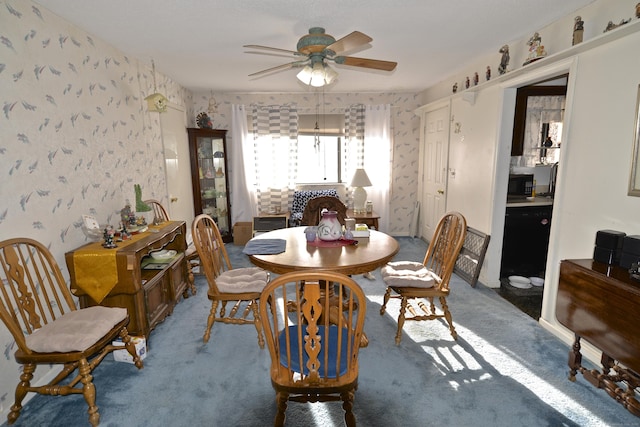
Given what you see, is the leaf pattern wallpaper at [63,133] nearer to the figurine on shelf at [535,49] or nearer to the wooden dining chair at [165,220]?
the wooden dining chair at [165,220]

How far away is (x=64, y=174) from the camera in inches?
92.1

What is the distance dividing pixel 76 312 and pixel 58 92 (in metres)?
1.51

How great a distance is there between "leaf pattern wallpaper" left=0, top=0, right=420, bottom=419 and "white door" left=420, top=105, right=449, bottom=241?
368 cm

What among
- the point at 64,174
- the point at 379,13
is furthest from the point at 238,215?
the point at 379,13

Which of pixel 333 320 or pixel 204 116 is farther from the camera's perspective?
pixel 204 116

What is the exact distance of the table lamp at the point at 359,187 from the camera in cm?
485

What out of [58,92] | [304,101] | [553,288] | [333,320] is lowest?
[333,320]

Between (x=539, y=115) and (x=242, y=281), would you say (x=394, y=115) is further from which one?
(x=242, y=281)

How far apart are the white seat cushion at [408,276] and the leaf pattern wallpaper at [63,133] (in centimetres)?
234

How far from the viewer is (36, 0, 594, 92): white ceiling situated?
224 cm

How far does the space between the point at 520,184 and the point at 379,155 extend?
2090mm

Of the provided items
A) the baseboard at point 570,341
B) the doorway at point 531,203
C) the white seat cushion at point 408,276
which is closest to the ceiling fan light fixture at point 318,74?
the white seat cushion at point 408,276

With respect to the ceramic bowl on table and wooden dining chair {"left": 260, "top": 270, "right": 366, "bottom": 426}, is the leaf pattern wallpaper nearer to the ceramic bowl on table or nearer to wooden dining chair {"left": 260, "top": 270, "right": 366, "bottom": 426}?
wooden dining chair {"left": 260, "top": 270, "right": 366, "bottom": 426}

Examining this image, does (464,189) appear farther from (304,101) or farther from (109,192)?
(109,192)
